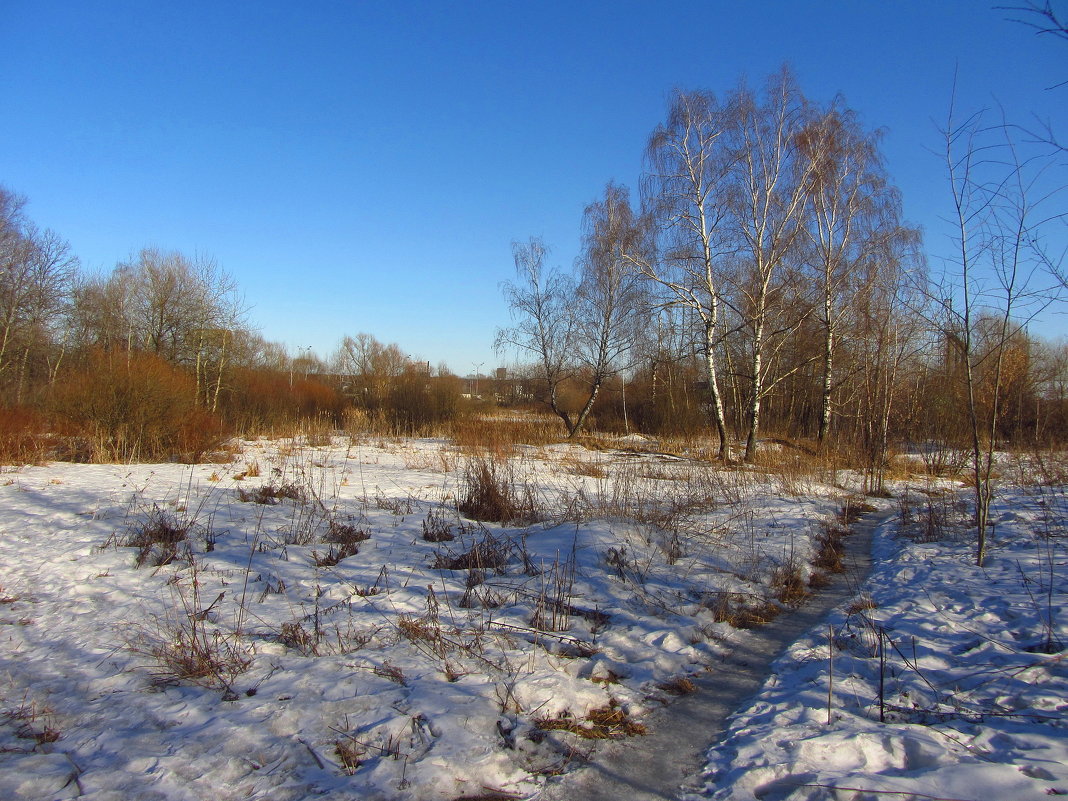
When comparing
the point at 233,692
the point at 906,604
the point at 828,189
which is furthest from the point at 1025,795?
the point at 828,189

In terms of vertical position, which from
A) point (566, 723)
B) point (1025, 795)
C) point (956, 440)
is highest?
point (956, 440)

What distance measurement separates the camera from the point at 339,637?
362 cm

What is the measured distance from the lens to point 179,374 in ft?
47.1

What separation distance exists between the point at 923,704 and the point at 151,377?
14422mm

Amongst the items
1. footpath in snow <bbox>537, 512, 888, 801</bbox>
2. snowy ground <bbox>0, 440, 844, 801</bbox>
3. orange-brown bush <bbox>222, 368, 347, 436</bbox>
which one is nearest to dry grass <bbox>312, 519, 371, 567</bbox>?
snowy ground <bbox>0, 440, 844, 801</bbox>

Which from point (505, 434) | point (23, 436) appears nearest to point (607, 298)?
point (505, 434)

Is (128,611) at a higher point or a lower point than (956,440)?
lower

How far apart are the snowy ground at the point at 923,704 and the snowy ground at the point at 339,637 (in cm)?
63

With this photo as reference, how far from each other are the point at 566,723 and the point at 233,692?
1761mm

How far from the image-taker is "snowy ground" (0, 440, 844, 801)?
2500 mm

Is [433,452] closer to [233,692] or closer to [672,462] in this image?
[672,462]

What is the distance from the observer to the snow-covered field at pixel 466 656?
96.5 inches

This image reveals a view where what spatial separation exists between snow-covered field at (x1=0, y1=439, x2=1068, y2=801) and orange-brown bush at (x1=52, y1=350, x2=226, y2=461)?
19.0 ft

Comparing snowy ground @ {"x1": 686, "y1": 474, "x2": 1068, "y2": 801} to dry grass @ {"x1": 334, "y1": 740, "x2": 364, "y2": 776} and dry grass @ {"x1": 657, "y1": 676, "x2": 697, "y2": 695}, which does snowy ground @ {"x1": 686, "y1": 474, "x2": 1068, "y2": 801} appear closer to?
dry grass @ {"x1": 657, "y1": 676, "x2": 697, "y2": 695}
